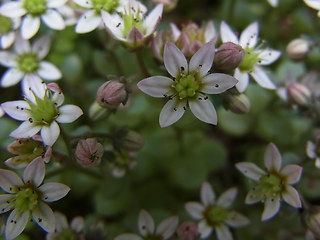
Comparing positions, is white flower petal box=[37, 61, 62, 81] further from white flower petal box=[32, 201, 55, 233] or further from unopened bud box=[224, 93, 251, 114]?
unopened bud box=[224, 93, 251, 114]

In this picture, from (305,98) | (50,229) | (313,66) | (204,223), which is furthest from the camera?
(313,66)

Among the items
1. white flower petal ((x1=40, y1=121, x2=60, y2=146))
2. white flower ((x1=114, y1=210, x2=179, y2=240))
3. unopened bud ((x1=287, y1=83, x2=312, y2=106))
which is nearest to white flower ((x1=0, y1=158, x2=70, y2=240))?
white flower petal ((x1=40, y1=121, x2=60, y2=146))

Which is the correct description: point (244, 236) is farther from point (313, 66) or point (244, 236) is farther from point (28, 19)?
point (28, 19)

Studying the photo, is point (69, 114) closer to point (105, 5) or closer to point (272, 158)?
point (105, 5)

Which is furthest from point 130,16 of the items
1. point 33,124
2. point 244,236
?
point 244,236

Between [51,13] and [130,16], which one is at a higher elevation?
[130,16]

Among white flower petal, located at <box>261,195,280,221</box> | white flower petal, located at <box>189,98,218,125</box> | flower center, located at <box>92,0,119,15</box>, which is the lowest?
white flower petal, located at <box>261,195,280,221</box>

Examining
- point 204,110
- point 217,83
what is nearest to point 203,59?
point 217,83

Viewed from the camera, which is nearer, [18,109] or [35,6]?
[18,109]
